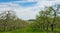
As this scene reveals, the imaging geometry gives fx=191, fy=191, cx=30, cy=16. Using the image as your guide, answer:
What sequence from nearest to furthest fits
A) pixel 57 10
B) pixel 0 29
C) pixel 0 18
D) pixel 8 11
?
pixel 57 10 < pixel 8 11 < pixel 0 18 < pixel 0 29

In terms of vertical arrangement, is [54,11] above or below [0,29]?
above

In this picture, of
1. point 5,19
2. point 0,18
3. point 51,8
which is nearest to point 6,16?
point 5,19

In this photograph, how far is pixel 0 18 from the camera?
4459 cm

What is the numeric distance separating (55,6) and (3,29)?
2763 cm

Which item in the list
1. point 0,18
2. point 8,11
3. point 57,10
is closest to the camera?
point 57,10

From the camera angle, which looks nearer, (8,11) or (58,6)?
(58,6)

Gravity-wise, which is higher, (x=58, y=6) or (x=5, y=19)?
(x=58, y=6)

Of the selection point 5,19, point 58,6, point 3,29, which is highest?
point 58,6

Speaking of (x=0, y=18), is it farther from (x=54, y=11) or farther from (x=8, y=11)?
(x=54, y=11)

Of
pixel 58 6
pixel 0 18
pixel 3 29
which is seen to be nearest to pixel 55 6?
pixel 58 6

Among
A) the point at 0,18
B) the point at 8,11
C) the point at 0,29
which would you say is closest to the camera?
the point at 8,11

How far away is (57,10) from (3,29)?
1095 inches

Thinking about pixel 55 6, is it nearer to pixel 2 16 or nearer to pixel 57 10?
pixel 57 10

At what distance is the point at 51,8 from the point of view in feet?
115
